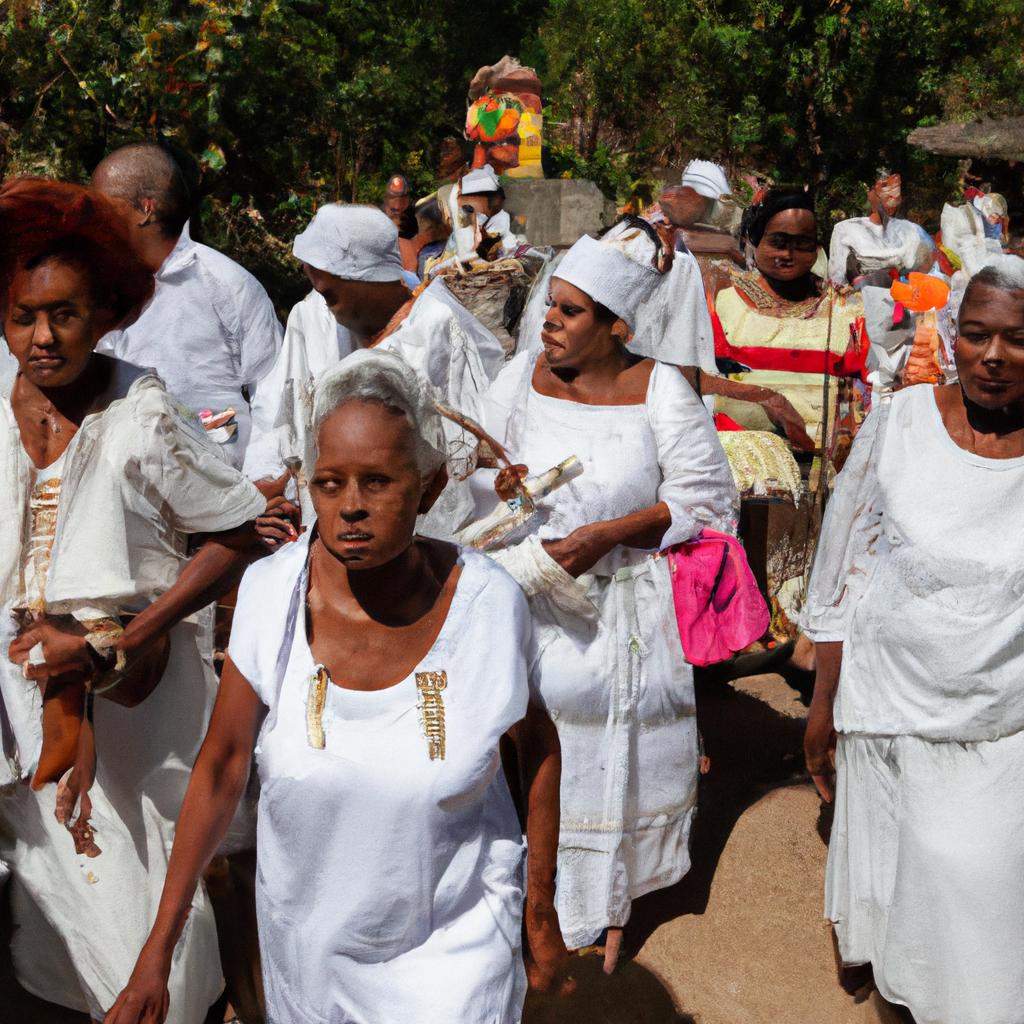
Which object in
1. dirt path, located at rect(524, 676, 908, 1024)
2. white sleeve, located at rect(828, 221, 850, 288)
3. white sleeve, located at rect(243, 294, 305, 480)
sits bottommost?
dirt path, located at rect(524, 676, 908, 1024)

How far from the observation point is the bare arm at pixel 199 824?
246cm

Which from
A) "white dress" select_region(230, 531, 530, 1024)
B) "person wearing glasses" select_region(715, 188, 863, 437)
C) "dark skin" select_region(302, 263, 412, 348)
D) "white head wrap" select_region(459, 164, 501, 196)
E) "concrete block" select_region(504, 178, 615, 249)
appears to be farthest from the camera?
"concrete block" select_region(504, 178, 615, 249)

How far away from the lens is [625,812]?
4.58m

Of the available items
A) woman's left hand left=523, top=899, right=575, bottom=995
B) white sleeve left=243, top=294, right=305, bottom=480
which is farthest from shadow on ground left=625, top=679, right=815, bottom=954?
woman's left hand left=523, top=899, right=575, bottom=995

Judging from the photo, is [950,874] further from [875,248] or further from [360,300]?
[875,248]

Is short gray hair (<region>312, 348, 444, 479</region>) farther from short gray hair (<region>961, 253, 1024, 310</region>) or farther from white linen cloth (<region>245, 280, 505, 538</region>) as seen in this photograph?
short gray hair (<region>961, 253, 1024, 310</region>)

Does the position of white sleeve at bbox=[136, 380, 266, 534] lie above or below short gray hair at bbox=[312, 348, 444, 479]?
below

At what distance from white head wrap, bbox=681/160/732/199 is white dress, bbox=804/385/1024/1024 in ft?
15.9

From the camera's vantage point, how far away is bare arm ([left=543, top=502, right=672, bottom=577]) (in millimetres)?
4152

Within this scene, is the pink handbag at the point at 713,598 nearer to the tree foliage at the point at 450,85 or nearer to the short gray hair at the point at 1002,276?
Answer: the short gray hair at the point at 1002,276

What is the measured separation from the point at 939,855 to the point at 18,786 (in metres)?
2.35

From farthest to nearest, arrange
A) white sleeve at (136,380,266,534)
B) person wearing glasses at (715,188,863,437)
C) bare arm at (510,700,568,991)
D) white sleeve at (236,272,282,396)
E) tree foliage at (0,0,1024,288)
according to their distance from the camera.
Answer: tree foliage at (0,0,1024,288)
person wearing glasses at (715,188,863,437)
white sleeve at (236,272,282,396)
white sleeve at (136,380,266,534)
bare arm at (510,700,568,991)

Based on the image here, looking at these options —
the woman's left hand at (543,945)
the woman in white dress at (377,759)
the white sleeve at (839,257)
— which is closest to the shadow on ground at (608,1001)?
the woman's left hand at (543,945)

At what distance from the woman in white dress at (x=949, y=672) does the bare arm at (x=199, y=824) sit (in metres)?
1.93
